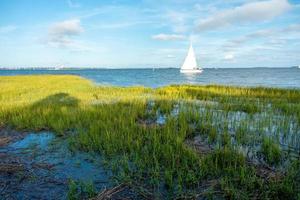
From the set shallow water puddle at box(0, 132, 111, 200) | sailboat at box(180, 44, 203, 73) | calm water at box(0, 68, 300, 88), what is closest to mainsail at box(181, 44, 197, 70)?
sailboat at box(180, 44, 203, 73)

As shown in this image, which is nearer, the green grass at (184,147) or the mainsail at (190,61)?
the green grass at (184,147)

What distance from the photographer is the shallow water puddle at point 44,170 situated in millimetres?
4680

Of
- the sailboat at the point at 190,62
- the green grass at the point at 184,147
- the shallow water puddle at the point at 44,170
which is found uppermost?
the sailboat at the point at 190,62

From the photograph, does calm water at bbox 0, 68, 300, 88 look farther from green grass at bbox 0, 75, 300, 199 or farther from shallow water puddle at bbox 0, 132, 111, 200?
shallow water puddle at bbox 0, 132, 111, 200

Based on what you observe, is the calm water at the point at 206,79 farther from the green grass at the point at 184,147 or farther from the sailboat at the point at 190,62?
the green grass at the point at 184,147

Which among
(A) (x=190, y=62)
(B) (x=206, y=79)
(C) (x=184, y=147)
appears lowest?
(B) (x=206, y=79)

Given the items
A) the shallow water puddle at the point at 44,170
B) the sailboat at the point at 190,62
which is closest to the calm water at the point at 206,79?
the sailboat at the point at 190,62

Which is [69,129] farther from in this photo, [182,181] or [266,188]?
[266,188]

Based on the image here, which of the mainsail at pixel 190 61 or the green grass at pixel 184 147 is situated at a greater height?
the mainsail at pixel 190 61

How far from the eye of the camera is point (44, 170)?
559 centimetres

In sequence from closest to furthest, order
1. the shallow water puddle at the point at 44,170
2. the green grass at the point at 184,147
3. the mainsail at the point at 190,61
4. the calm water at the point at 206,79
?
the green grass at the point at 184,147, the shallow water puddle at the point at 44,170, the calm water at the point at 206,79, the mainsail at the point at 190,61

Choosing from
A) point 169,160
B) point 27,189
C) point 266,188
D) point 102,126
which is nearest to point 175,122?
point 102,126

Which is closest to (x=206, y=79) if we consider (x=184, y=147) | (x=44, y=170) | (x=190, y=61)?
(x=190, y=61)

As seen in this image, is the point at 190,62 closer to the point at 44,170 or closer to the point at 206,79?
the point at 206,79
